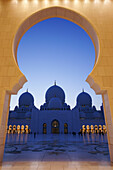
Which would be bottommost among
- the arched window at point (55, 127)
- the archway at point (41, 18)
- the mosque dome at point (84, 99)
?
the arched window at point (55, 127)

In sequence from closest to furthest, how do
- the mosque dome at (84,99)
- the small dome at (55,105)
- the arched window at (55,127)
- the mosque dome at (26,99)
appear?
1. the arched window at (55,127)
2. the small dome at (55,105)
3. the mosque dome at (84,99)
4. the mosque dome at (26,99)

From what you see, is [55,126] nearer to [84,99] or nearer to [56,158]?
[84,99]

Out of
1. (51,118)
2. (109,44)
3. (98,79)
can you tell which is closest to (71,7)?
(109,44)

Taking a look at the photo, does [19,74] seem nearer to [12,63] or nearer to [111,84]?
[12,63]

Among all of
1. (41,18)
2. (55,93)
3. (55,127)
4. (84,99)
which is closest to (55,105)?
(55,127)

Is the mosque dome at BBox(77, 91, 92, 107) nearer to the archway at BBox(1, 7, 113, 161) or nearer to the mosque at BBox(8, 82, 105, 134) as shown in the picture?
the mosque at BBox(8, 82, 105, 134)

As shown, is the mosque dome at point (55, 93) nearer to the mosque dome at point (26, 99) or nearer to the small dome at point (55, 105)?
the small dome at point (55, 105)

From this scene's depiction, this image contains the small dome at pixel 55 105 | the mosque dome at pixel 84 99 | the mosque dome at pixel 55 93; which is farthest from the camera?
the mosque dome at pixel 84 99

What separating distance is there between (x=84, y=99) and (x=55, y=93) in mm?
9674

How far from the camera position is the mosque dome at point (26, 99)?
38.3 m

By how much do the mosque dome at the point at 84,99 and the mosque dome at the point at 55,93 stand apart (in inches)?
225

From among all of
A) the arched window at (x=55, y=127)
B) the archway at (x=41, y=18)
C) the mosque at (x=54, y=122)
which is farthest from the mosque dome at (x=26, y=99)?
the archway at (x=41, y=18)

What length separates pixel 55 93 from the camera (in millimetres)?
36625

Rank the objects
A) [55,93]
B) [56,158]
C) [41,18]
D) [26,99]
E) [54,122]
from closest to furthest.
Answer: [56,158], [41,18], [54,122], [55,93], [26,99]
